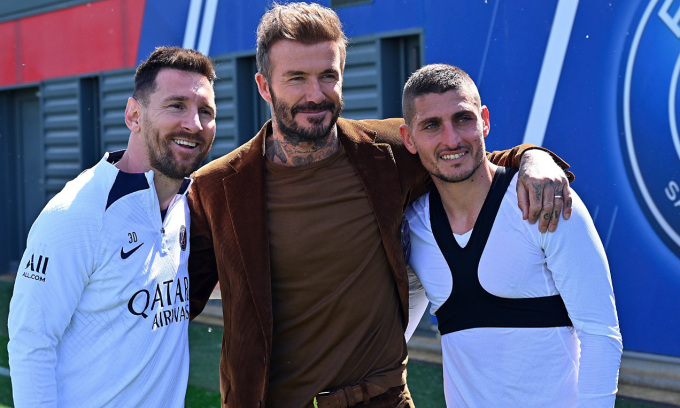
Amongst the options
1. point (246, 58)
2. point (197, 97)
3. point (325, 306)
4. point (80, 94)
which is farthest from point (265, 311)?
point (80, 94)

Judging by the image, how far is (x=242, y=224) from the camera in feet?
8.26

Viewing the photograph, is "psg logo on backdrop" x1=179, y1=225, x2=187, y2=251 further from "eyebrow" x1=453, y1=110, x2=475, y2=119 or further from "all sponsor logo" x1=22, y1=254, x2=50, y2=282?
"eyebrow" x1=453, y1=110, x2=475, y2=119

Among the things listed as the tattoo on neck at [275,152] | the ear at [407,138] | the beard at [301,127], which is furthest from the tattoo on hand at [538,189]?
the tattoo on neck at [275,152]

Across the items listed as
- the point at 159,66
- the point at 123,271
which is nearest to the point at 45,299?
the point at 123,271

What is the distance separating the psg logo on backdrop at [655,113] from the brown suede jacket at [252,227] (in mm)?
2640

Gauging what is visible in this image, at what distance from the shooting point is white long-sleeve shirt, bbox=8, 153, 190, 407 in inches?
81.2

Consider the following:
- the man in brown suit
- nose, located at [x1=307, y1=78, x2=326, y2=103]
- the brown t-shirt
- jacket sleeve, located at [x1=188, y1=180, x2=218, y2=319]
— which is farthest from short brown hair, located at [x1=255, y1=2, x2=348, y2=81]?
jacket sleeve, located at [x1=188, y1=180, x2=218, y2=319]

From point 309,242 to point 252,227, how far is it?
0.22 metres

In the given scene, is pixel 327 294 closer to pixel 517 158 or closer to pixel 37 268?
pixel 517 158

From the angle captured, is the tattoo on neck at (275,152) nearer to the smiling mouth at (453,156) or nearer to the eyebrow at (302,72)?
the eyebrow at (302,72)

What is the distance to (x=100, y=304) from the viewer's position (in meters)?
2.20

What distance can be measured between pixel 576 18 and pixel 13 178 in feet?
30.0

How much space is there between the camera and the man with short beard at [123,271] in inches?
81.8

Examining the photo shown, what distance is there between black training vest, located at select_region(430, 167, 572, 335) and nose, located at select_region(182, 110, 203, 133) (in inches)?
38.2
